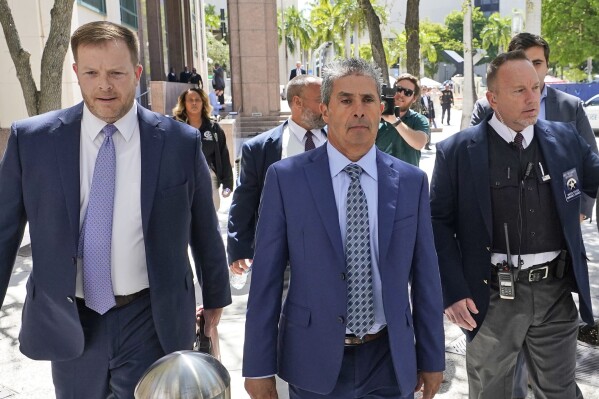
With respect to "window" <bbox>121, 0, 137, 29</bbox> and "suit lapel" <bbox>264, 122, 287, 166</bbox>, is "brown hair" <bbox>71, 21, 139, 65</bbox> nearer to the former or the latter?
"suit lapel" <bbox>264, 122, 287, 166</bbox>

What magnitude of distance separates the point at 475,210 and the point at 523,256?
0.33m

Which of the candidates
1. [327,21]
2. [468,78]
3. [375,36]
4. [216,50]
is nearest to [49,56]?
[375,36]

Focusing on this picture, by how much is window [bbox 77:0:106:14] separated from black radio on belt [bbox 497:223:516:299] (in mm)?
14310

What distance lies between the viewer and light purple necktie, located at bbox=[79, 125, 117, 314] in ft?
9.75

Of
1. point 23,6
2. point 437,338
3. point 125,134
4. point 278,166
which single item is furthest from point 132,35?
point 23,6

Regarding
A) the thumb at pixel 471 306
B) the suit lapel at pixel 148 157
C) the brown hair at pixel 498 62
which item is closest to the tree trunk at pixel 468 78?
the brown hair at pixel 498 62

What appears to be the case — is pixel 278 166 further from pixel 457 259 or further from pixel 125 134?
pixel 457 259

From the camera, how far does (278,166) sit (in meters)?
2.79

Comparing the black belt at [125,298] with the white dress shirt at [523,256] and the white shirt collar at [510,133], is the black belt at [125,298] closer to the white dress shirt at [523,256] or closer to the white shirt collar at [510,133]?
the white dress shirt at [523,256]

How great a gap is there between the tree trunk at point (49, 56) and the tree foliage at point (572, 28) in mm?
32518

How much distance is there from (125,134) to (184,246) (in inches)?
21.9

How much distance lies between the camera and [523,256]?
3617 mm

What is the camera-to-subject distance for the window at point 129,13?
22.4m

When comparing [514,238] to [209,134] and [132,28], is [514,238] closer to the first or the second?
[209,134]
